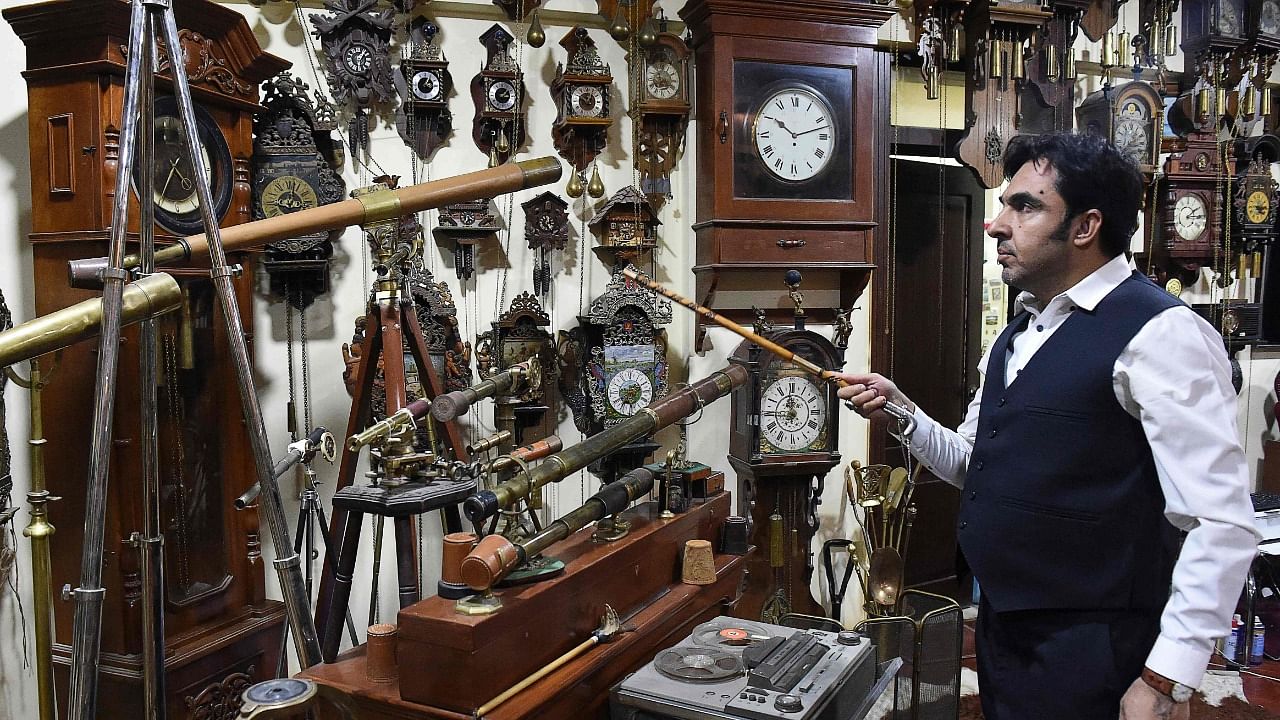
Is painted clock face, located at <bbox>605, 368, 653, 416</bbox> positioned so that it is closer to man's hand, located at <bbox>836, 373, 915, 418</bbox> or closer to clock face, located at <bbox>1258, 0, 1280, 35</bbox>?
man's hand, located at <bbox>836, 373, 915, 418</bbox>

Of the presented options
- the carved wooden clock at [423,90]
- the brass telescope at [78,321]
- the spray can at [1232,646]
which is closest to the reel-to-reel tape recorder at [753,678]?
the brass telescope at [78,321]

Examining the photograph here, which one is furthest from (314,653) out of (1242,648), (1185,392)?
(1242,648)

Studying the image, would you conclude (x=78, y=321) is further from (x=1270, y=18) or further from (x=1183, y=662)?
(x=1270, y=18)

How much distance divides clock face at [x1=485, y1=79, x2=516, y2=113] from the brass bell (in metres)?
0.33

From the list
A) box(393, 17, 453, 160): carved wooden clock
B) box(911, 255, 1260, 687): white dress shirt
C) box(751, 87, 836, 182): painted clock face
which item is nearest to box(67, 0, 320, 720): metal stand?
box(393, 17, 453, 160): carved wooden clock

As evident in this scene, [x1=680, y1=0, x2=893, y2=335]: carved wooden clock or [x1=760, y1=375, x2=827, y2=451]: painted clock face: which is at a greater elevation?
[x1=680, y1=0, x2=893, y2=335]: carved wooden clock

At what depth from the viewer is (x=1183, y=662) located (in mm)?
1524

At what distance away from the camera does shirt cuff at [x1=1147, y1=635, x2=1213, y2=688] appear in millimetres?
1521

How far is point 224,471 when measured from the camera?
2.70 metres

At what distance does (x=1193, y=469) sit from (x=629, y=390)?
187cm

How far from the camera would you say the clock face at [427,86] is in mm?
3105

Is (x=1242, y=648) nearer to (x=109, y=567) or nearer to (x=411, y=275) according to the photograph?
(x=411, y=275)

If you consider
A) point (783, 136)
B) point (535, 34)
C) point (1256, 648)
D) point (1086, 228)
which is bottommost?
point (1256, 648)

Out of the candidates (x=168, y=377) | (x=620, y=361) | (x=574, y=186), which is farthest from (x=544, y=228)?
(x=168, y=377)
